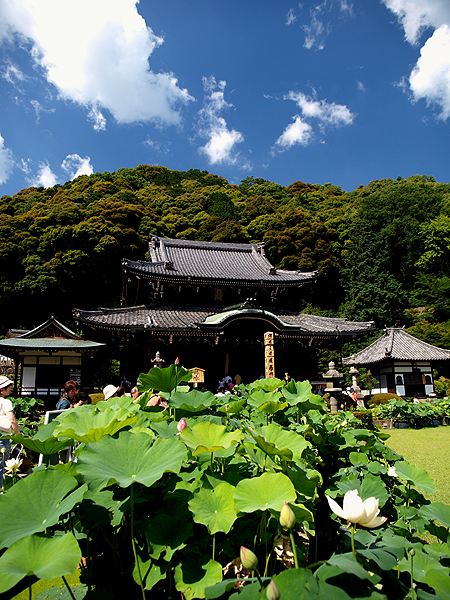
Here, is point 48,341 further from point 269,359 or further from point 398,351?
point 398,351

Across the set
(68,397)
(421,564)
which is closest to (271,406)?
(421,564)

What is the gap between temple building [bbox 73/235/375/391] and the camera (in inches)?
501

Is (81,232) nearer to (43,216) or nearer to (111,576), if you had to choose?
(43,216)

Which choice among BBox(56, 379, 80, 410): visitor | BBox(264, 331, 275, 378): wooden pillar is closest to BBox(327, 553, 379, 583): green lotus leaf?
BBox(56, 379, 80, 410): visitor

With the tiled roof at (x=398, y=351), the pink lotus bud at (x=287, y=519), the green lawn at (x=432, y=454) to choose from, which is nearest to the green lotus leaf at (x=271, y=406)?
the pink lotus bud at (x=287, y=519)

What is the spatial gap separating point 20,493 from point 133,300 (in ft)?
53.9

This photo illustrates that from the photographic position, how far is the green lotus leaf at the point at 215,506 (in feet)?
3.55

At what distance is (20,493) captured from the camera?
104 cm

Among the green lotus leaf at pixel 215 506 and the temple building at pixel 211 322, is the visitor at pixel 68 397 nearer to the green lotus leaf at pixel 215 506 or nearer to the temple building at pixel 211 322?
the green lotus leaf at pixel 215 506

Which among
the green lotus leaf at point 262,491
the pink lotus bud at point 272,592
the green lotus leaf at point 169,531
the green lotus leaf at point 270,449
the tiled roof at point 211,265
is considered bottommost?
the green lotus leaf at point 169,531

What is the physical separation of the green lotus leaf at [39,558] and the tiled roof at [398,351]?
19198mm

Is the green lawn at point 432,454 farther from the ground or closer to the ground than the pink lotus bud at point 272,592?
closer to the ground

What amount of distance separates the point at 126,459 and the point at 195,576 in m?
0.41

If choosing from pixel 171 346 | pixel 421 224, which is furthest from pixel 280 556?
pixel 421 224
